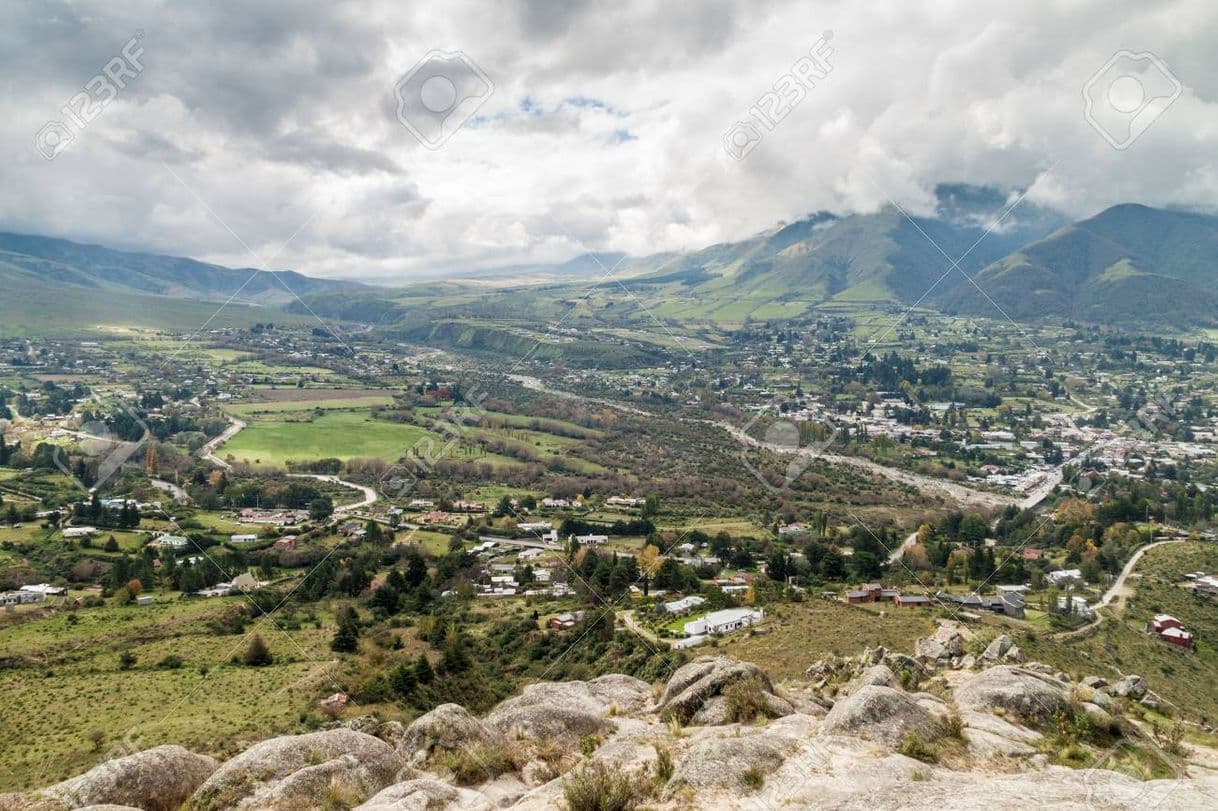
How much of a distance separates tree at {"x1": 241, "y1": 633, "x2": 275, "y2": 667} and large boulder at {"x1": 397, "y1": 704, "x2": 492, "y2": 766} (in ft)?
54.6

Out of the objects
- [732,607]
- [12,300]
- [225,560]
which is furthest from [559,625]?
[12,300]

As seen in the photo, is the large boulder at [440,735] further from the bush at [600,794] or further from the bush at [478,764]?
the bush at [600,794]

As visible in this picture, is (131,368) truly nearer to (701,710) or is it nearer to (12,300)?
(12,300)

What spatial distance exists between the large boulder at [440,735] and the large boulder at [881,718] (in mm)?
5970

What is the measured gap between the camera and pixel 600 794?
324 inches

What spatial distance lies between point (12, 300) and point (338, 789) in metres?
248

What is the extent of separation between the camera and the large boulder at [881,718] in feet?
34.2

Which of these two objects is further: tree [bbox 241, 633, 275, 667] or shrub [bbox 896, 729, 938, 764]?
tree [bbox 241, 633, 275, 667]

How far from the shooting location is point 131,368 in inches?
4572

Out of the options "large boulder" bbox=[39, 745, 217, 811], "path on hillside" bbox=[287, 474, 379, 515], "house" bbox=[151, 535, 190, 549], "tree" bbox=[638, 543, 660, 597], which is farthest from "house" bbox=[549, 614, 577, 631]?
"path on hillside" bbox=[287, 474, 379, 515]

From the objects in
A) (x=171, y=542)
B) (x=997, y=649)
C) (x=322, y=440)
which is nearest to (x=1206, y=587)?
(x=997, y=649)

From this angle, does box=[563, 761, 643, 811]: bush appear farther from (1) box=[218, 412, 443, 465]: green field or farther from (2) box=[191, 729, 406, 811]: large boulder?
(1) box=[218, 412, 443, 465]: green field

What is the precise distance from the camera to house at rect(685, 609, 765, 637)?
27438mm

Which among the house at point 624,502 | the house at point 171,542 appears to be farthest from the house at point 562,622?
the house at point 171,542
